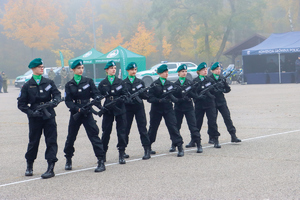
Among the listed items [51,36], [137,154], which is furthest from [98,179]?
[51,36]

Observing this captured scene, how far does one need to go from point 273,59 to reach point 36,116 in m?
28.8

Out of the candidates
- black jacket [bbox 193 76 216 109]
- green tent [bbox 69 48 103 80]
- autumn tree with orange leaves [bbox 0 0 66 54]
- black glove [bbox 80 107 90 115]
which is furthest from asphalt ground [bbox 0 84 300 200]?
autumn tree with orange leaves [bbox 0 0 66 54]

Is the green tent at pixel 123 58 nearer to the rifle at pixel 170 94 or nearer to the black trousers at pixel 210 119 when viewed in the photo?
the black trousers at pixel 210 119

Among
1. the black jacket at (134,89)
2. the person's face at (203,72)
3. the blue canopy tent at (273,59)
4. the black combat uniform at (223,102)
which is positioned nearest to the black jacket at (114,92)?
the black jacket at (134,89)

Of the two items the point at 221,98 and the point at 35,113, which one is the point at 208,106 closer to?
the point at 221,98

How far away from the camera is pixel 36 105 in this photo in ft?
22.6

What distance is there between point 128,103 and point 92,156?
126 centimetres

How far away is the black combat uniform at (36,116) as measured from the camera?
6.91 metres

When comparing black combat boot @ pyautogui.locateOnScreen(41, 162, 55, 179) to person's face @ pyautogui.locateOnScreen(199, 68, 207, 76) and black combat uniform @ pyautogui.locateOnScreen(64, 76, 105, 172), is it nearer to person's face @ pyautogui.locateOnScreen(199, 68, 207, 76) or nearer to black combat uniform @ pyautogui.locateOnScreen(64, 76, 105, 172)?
black combat uniform @ pyautogui.locateOnScreen(64, 76, 105, 172)

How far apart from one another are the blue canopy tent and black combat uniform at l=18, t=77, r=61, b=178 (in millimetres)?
26159

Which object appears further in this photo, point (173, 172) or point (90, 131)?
point (90, 131)

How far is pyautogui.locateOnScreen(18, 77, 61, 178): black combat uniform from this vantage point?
691cm

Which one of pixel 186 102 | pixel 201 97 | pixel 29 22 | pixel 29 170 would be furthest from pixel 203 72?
pixel 29 22

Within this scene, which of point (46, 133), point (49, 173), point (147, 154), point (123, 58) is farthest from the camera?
point (123, 58)
